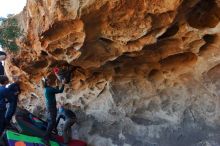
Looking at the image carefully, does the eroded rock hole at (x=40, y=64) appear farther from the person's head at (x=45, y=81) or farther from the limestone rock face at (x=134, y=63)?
the person's head at (x=45, y=81)

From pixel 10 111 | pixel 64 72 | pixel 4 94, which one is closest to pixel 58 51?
pixel 64 72

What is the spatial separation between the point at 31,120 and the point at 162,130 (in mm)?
2395

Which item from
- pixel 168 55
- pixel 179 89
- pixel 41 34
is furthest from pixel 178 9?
pixel 41 34

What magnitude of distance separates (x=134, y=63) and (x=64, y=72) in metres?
1.39

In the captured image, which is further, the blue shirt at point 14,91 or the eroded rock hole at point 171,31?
the blue shirt at point 14,91

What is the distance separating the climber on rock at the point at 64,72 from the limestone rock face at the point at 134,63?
100 millimetres

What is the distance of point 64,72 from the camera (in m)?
7.89

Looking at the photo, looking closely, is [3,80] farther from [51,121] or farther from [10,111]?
[51,121]

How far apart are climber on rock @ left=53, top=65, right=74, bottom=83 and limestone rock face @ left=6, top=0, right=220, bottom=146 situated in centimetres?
10

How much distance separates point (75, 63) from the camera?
7.10 meters

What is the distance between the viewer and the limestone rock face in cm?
605

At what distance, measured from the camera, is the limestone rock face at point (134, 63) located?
605 centimetres

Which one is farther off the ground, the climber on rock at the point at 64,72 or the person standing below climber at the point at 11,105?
the climber on rock at the point at 64,72

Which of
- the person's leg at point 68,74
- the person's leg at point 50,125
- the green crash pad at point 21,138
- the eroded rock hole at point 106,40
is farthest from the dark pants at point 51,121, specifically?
the eroded rock hole at point 106,40
